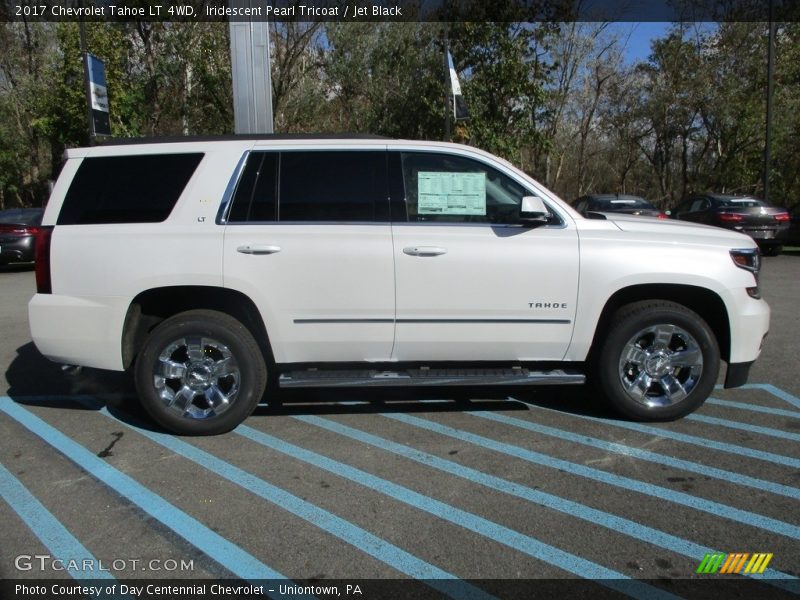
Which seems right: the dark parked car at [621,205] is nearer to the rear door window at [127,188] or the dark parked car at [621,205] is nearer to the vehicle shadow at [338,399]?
the vehicle shadow at [338,399]

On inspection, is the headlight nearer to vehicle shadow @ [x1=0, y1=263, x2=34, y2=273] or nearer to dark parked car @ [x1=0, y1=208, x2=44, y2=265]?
dark parked car @ [x1=0, y1=208, x2=44, y2=265]

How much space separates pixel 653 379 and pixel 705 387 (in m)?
0.35

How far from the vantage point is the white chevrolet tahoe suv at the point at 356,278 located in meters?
4.45

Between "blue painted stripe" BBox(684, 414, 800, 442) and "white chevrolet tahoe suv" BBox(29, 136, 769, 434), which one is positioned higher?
"white chevrolet tahoe suv" BBox(29, 136, 769, 434)

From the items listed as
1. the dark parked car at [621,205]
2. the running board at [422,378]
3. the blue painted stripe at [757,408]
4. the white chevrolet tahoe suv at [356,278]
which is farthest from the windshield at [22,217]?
the blue painted stripe at [757,408]

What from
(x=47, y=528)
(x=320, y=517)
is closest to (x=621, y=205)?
(x=320, y=517)

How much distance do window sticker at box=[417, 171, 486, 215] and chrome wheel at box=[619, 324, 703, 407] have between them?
57.9 inches

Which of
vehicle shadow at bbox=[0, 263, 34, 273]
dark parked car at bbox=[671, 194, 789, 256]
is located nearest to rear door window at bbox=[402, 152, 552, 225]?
dark parked car at bbox=[671, 194, 789, 256]

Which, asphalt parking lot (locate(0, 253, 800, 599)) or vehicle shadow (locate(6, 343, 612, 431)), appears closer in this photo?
asphalt parking lot (locate(0, 253, 800, 599))

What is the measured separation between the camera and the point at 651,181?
129 feet

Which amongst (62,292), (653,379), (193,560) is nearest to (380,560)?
(193,560)

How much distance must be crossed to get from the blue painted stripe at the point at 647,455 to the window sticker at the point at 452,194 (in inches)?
62.0

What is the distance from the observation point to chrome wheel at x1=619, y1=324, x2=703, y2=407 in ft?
15.2

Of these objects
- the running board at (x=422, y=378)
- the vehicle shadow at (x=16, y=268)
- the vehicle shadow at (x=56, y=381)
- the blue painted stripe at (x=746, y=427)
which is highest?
the vehicle shadow at (x=16, y=268)
